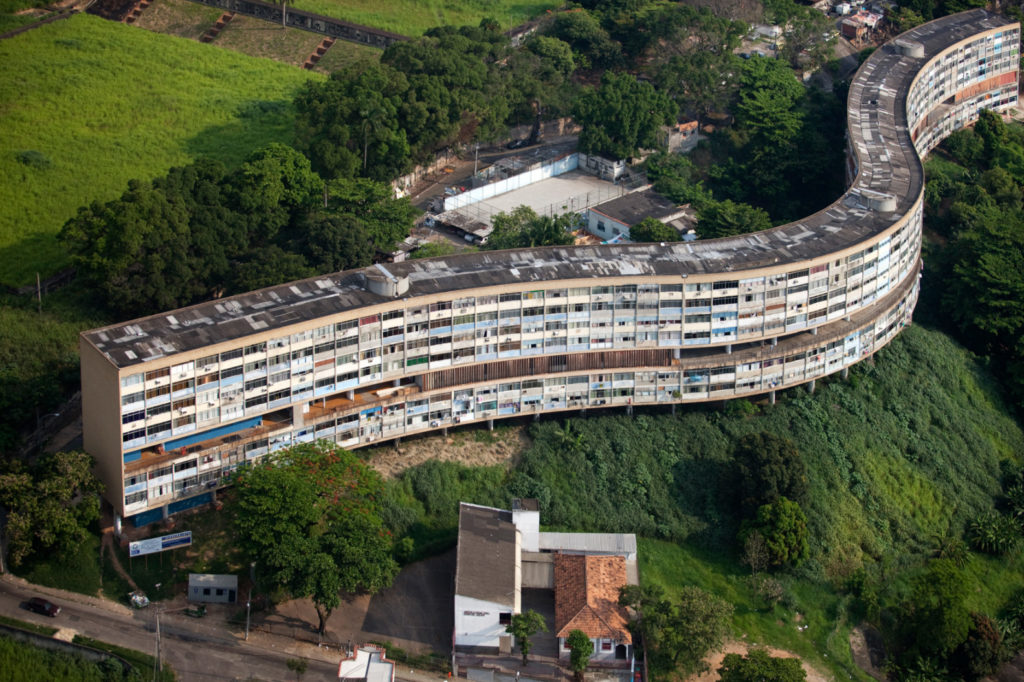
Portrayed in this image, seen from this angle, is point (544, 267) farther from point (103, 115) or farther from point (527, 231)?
point (103, 115)

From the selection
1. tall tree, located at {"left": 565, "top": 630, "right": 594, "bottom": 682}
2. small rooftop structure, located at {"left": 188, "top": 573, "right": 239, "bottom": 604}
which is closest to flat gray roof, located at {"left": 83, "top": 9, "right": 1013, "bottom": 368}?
small rooftop structure, located at {"left": 188, "top": 573, "right": 239, "bottom": 604}

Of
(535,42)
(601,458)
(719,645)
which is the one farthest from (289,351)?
(535,42)

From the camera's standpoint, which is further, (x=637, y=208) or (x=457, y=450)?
(x=637, y=208)

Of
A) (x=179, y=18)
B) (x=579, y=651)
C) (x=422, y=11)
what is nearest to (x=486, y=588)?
(x=579, y=651)

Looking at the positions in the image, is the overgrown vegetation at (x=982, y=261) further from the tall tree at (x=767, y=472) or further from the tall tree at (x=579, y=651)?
the tall tree at (x=579, y=651)

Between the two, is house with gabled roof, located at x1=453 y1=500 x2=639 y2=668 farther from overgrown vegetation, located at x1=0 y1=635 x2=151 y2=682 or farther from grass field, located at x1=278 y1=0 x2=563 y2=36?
grass field, located at x1=278 y1=0 x2=563 y2=36

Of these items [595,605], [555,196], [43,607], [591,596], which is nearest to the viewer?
[43,607]
